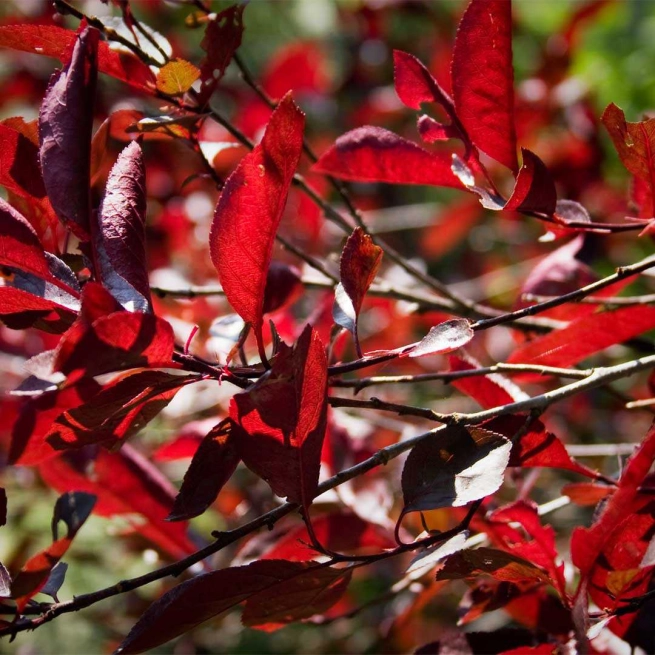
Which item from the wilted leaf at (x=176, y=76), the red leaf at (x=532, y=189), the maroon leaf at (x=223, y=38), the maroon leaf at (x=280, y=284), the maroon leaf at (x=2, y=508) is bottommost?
the maroon leaf at (x=2, y=508)

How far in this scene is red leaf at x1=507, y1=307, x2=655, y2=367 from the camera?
0.85 m

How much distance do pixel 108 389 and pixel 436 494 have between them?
0.30 metres

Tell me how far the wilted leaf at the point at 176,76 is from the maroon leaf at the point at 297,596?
1.61ft

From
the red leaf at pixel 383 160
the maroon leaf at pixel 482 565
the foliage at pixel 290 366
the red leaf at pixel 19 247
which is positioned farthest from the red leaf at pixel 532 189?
the red leaf at pixel 19 247

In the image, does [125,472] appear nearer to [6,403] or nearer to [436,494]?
[6,403]

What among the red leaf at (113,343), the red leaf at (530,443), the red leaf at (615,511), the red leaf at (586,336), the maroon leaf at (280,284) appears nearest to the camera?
the red leaf at (113,343)

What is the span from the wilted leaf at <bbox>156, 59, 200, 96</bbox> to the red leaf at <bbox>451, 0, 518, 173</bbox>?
258 mm

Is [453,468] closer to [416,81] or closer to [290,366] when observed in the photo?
[290,366]

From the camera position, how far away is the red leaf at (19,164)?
0.67 meters

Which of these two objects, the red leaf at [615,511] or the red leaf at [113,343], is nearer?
the red leaf at [113,343]

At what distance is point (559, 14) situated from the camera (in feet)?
9.27

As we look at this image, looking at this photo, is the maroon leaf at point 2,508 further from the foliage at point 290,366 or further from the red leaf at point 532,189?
the red leaf at point 532,189

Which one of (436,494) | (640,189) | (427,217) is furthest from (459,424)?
(427,217)

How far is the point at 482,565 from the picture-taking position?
0.64 m
